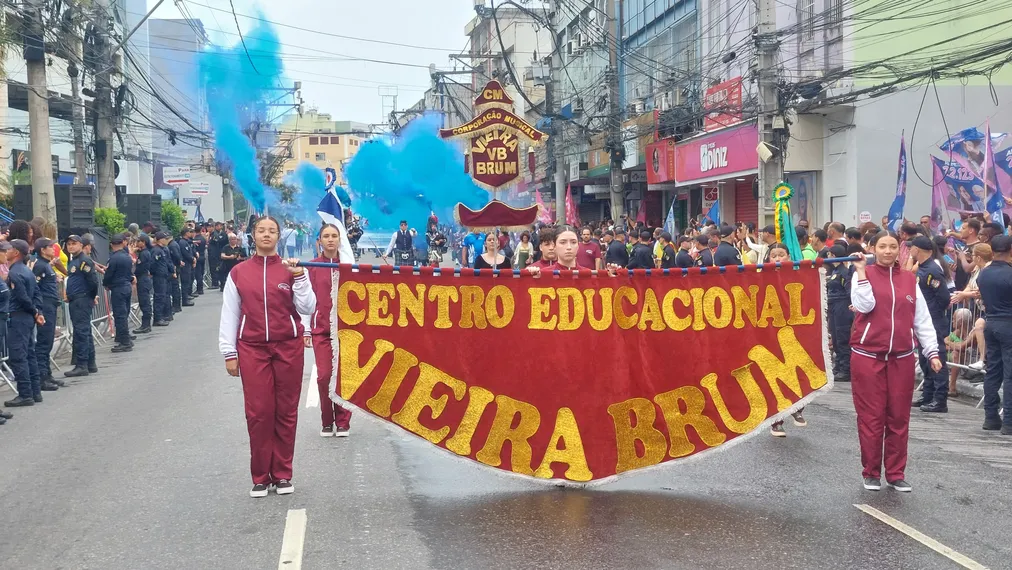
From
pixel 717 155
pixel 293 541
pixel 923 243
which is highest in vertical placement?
pixel 717 155

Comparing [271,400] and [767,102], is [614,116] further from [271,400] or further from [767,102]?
[271,400]

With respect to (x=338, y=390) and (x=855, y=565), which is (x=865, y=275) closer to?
(x=855, y=565)

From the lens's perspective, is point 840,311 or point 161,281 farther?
point 161,281

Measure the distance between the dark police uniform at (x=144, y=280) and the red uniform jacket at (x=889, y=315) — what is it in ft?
46.7

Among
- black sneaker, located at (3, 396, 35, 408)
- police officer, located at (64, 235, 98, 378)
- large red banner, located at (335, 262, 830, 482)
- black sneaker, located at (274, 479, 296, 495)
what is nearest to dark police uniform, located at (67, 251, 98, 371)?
police officer, located at (64, 235, 98, 378)

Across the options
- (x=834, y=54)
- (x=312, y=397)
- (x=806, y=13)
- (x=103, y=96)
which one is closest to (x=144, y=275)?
(x=103, y=96)

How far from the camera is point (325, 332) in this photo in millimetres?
9047

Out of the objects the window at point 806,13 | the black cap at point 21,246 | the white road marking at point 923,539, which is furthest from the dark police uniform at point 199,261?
the white road marking at point 923,539

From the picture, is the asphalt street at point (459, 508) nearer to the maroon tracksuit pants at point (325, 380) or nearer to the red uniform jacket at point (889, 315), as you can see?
the maroon tracksuit pants at point (325, 380)

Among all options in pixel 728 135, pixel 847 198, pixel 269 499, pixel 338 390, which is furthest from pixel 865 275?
pixel 728 135

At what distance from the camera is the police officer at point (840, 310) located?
1254 cm

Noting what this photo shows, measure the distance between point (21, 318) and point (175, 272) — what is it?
35.1 ft

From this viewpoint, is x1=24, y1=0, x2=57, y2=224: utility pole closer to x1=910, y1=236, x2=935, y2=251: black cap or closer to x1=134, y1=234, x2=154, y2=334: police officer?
x1=134, y1=234, x2=154, y2=334: police officer

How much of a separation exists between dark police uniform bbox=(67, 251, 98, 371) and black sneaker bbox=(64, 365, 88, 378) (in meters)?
0.07
